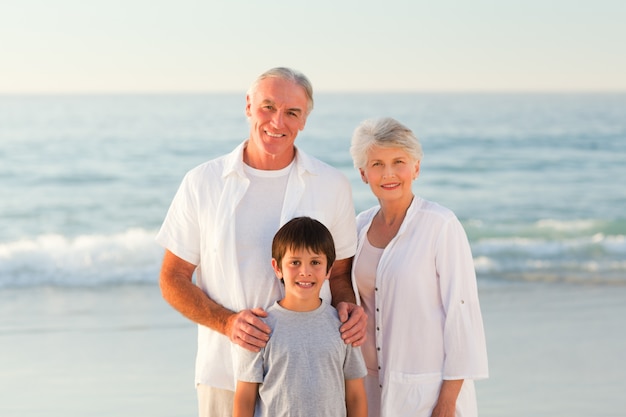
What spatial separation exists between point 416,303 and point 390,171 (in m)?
0.50

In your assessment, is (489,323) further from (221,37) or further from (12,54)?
(12,54)

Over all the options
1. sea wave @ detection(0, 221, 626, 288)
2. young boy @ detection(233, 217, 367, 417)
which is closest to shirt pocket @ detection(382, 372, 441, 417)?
young boy @ detection(233, 217, 367, 417)

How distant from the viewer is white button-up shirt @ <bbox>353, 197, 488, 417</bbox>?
336 cm

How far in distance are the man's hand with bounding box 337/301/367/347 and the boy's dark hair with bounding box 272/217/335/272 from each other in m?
0.18

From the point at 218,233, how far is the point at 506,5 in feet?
70.8

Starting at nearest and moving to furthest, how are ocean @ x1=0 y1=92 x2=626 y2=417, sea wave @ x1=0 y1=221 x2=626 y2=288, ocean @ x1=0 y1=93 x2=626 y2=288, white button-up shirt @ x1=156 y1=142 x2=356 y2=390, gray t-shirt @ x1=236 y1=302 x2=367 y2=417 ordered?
gray t-shirt @ x1=236 y1=302 x2=367 y2=417 < white button-up shirt @ x1=156 y1=142 x2=356 y2=390 < ocean @ x1=0 y1=92 x2=626 y2=417 < sea wave @ x1=0 y1=221 x2=626 y2=288 < ocean @ x1=0 y1=93 x2=626 y2=288

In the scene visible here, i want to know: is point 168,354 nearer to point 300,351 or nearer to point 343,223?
point 343,223

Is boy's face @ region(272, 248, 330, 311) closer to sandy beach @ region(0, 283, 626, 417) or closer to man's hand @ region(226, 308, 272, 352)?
man's hand @ region(226, 308, 272, 352)

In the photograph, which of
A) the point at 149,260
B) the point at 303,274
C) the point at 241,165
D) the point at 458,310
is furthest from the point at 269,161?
the point at 149,260

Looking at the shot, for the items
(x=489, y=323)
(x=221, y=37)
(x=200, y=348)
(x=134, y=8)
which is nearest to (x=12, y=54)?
(x=134, y=8)

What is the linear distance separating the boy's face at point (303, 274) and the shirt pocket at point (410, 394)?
0.55 meters

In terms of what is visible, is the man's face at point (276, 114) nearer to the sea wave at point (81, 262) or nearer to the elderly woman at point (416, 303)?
the elderly woman at point (416, 303)

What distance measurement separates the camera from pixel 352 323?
316cm

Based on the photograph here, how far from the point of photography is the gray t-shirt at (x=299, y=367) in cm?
306
